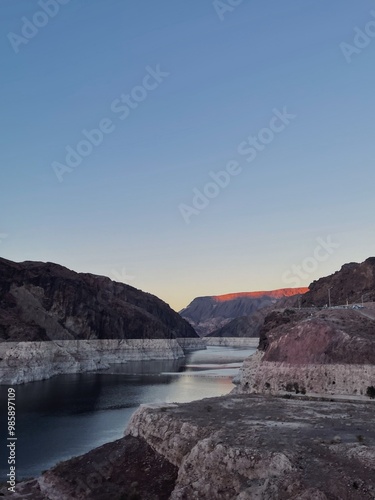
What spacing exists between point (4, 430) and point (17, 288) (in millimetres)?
131181

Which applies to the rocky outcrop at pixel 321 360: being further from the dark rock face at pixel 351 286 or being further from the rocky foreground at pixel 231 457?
the dark rock face at pixel 351 286

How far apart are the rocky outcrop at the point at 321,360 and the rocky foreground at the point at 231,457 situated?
611cm

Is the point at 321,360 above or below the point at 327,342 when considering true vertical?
below

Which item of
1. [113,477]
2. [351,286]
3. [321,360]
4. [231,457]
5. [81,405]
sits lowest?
[81,405]

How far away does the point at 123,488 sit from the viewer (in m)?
33.5

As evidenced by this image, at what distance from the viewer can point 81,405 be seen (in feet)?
297

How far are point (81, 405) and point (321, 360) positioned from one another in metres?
50.9

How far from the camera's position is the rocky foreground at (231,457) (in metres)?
25.3

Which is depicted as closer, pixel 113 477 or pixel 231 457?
pixel 231 457

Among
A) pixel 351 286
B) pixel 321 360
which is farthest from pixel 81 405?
pixel 351 286

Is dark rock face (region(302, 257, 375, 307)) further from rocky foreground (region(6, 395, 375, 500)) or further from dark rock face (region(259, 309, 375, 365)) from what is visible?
rocky foreground (region(6, 395, 375, 500))

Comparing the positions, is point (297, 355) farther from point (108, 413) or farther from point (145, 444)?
point (108, 413)

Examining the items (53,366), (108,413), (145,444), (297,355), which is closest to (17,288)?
(53,366)

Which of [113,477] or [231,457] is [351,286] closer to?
[113,477]
